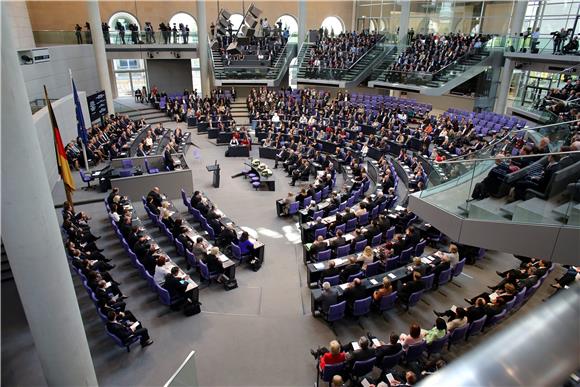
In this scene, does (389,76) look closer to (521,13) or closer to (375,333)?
(521,13)

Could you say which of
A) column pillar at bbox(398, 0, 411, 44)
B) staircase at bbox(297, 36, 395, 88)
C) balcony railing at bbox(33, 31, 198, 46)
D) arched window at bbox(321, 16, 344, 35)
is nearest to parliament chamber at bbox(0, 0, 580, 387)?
balcony railing at bbox(33, 31, 198, 46)

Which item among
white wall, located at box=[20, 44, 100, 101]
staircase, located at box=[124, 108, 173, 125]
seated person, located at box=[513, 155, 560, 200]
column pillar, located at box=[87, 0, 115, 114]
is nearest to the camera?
seated person, located at box=[513, 155, 560, 200]

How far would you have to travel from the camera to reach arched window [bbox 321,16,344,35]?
3706cm

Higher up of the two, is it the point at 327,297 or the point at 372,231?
the point at 327,297

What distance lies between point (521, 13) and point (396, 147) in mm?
11922

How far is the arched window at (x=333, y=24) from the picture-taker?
122ft

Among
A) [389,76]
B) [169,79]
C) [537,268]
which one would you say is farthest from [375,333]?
[169,79]

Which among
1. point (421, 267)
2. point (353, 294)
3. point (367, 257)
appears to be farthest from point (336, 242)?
point (353, 294)

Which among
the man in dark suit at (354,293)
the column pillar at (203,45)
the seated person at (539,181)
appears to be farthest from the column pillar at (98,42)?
the seated person at (539,181)

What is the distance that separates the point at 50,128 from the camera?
15906 mm

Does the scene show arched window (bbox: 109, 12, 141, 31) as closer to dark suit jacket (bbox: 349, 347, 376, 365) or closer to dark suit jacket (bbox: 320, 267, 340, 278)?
dark suit jacket (bbox: 320, 267, 340, 278)

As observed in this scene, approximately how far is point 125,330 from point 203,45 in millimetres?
25447

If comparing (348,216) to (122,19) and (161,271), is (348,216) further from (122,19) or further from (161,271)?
(122,19)

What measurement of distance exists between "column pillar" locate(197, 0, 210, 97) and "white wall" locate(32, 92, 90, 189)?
1027 cm
